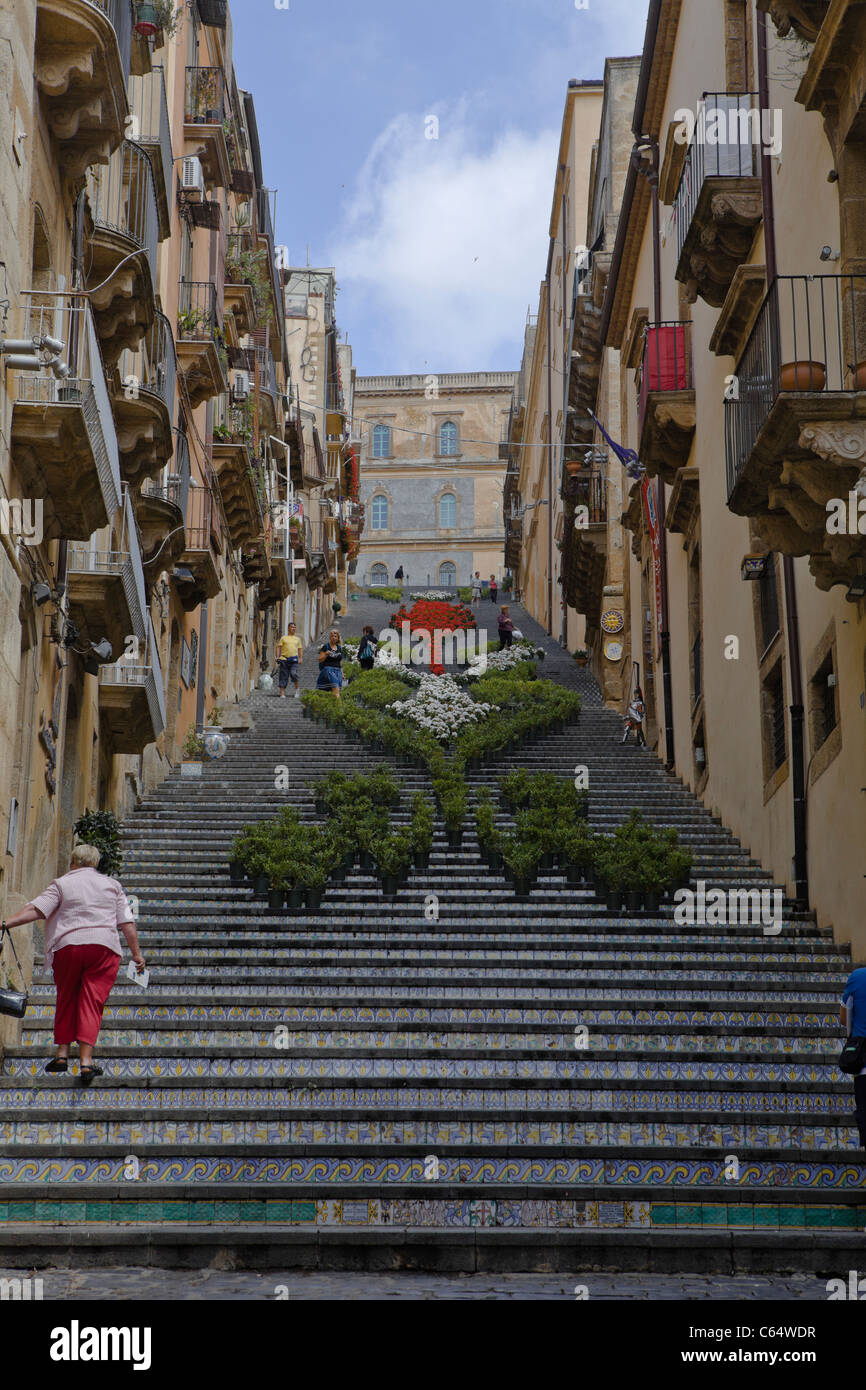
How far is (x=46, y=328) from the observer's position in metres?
11.9

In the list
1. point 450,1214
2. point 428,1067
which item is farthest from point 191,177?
point 450,1214

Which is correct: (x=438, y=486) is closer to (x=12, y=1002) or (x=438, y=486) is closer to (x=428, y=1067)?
(x=428, y=1067)

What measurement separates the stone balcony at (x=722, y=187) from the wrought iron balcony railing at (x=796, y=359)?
3476 mm

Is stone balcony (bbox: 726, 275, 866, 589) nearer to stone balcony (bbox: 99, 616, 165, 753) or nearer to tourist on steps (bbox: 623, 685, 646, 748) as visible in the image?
stone balcony (bbox: 99, 616, 165, 753)

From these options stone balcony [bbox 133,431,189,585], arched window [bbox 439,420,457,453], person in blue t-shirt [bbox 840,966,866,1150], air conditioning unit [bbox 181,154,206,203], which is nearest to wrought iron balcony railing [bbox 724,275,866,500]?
person in blue t-shirt [bbox 840,966,866,1150]

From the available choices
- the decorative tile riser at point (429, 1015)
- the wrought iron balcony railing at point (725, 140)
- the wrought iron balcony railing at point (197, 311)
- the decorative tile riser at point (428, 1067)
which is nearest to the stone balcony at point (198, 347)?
the wrought iron balcony railing at point (197, 311)

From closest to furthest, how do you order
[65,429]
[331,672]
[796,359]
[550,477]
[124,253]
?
[65,429] → [796,359] → [124,253] → [331,672] → [550,477]

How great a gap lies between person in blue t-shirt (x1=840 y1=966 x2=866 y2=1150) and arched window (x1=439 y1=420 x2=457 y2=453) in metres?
84.2

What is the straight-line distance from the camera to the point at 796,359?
1123cm

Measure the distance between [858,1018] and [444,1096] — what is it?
2.80 meters

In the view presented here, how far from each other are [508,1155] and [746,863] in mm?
7904

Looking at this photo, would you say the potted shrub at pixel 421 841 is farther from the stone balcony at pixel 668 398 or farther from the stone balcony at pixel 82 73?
the stone balcony at pixel 668 398

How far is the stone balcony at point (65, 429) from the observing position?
10992 millimetres

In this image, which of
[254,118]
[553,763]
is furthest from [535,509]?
[553,763]
